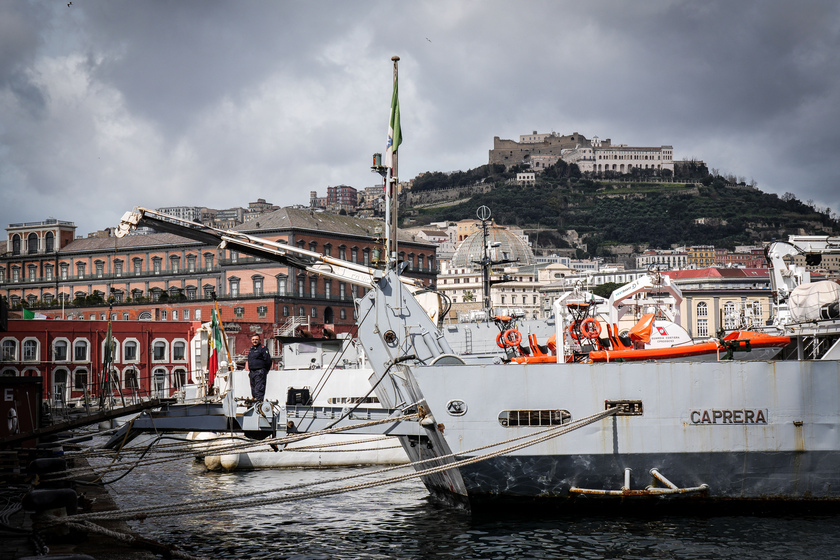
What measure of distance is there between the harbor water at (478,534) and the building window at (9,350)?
155ft

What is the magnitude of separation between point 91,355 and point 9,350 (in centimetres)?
560

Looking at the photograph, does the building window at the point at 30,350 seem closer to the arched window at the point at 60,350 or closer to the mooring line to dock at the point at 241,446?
the arched window at the point at 60,350

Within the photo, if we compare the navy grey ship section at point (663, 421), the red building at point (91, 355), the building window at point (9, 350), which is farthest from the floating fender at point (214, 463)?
the building window at point (9, 350)

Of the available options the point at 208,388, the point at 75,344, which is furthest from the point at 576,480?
the point at 75,344

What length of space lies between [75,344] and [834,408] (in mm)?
58330

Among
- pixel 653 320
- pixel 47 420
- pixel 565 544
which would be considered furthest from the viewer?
pixel 47 420

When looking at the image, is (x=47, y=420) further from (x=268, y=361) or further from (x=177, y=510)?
(x=177, y=510)

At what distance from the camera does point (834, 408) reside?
1853 centimetres

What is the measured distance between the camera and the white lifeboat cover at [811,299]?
67.7ft

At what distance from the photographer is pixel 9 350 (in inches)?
2486

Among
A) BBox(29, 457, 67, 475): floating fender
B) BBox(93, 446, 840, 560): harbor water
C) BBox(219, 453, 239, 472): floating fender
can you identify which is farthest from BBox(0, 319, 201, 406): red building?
BBox(29, 457, 67, 475): floating fender

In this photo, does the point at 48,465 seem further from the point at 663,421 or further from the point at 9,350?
the point at 9,350

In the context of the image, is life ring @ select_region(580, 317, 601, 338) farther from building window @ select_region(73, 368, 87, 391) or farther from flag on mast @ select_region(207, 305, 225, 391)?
building window @ select_region(73, 368, 87, 391)

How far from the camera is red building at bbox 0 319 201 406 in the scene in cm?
6344
